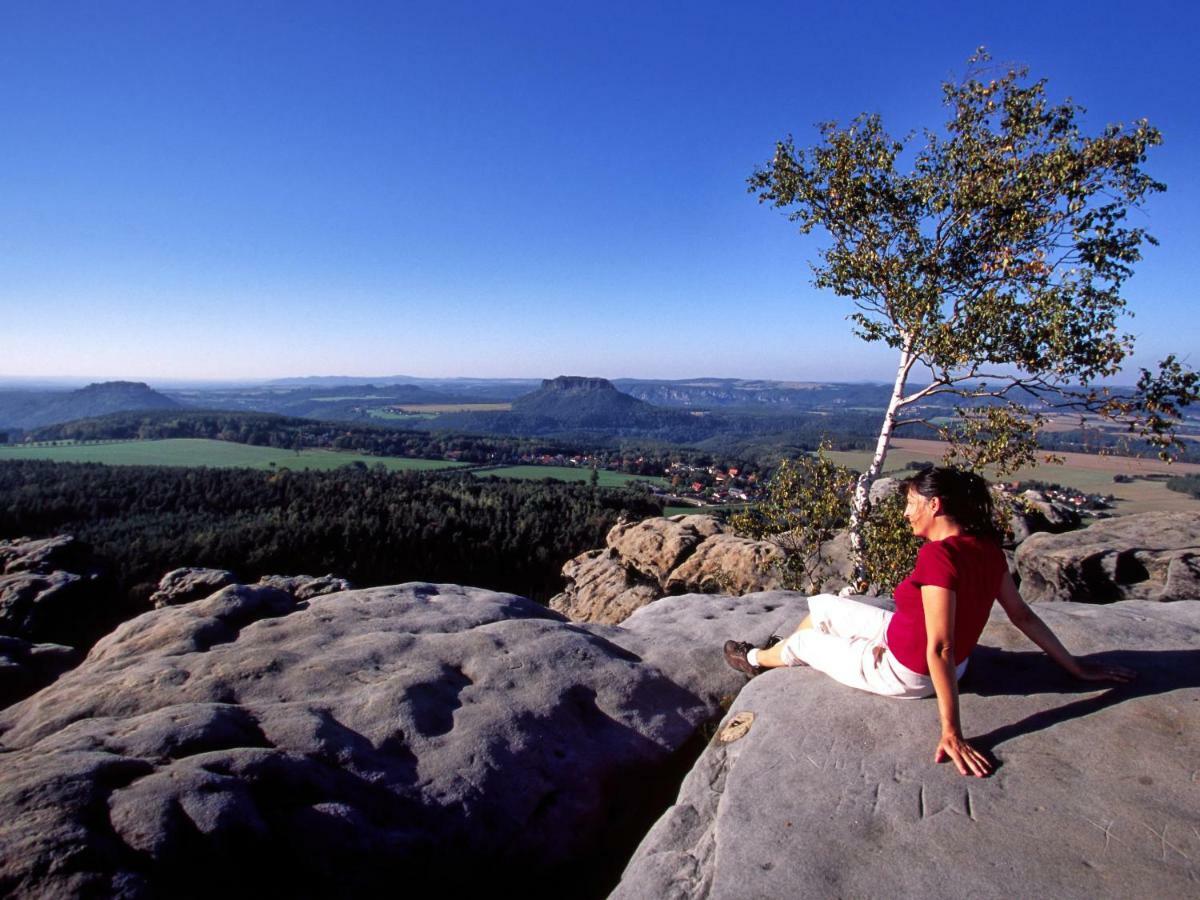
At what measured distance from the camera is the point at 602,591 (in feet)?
100

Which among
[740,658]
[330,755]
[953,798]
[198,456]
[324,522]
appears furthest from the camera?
[198,456]

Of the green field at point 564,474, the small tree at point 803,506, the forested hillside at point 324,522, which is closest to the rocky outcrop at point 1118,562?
the small tree at point 803,506

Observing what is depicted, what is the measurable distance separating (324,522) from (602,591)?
42345 millimetres

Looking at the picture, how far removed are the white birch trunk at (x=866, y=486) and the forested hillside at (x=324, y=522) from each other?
123 ft

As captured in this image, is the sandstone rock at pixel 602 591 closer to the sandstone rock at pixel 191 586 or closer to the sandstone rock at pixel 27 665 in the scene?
the sandstone rock at pixel 191 586

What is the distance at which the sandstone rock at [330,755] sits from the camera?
18.1 ft

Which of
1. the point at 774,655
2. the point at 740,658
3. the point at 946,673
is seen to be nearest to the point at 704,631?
the point at 740,658

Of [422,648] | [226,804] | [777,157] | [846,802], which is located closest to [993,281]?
[777,157]

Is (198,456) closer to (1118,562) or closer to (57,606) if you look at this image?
(57,606)

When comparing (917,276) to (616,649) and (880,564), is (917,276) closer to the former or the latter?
(880,564)

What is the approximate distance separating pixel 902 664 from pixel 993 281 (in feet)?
44.6

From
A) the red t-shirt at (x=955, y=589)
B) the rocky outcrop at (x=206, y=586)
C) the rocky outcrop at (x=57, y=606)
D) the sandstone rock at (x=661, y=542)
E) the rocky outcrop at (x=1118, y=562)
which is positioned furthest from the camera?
the sandstone rock at (x=661, y=542)

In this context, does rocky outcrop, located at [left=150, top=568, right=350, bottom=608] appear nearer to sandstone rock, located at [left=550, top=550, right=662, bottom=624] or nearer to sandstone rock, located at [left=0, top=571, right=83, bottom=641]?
sandstone rock, located at [left=0, top=571, right=83, bottom=641]

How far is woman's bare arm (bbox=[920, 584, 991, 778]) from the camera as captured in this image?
6.26 meters
